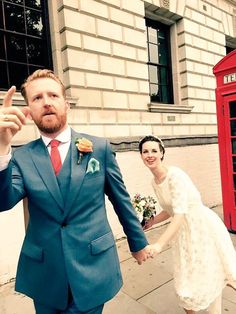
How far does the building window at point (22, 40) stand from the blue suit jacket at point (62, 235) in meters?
3.44

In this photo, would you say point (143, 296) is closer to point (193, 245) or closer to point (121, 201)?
point (193, 245)

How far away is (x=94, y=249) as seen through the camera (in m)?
1.66

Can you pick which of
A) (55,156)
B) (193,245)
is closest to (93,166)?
(55,156)

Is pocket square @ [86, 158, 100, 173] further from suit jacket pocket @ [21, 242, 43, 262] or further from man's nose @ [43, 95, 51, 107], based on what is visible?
suit jacket pocket @ [21, 242, 43, 262]

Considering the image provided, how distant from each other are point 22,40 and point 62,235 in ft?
14.1

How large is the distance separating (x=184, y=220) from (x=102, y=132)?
3.07 metres

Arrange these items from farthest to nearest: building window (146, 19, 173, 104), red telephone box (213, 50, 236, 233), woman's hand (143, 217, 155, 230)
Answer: building window (146, 19, 173, 104)
red telephone box (213, 50, 236, 233)
woman's hand (143, 217, 155, 230)

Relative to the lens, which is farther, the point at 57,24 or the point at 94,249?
the point at 57,24

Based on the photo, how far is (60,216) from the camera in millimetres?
1594

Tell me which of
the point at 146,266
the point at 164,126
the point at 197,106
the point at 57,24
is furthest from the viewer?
the point at 197,106

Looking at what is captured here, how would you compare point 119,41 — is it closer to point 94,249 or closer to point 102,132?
point 102,132

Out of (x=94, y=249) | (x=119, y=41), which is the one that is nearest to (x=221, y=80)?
(x=119, y=41)

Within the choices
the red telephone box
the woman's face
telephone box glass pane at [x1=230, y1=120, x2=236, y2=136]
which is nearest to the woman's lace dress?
the woman's face

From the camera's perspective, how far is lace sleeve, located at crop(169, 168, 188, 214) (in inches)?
90.4
